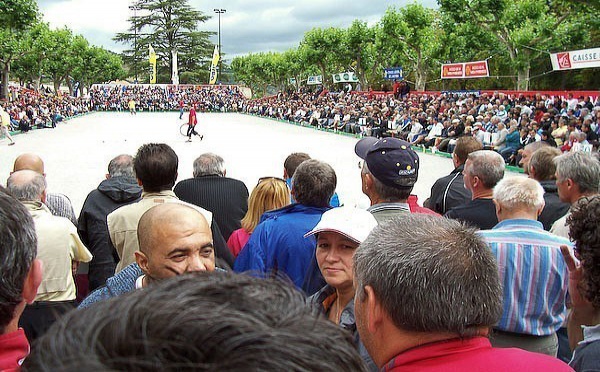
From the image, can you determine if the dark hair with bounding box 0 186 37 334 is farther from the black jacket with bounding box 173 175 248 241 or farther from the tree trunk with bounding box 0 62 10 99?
the tree trunk with bounding box 0 62 10 99

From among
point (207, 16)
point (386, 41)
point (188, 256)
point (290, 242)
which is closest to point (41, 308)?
point (188, 256)

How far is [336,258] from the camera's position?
2.38 metres

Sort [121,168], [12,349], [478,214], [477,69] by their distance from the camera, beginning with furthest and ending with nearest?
[477,69] → [121,168] → [478,214] → [12,349]

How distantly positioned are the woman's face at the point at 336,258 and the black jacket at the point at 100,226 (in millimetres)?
2025

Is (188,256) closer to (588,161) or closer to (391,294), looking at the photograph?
(391,294)

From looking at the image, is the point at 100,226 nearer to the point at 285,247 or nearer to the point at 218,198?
the point at 218,198

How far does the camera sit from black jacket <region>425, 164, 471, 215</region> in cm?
467

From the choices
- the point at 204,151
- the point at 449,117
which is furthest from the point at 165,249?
the point at 449,117

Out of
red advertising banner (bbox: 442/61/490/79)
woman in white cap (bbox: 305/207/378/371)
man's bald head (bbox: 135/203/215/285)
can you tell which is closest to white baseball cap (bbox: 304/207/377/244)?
woman in white cap (bbox: 305/207/378/371)

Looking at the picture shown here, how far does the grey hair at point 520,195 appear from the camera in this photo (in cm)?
280

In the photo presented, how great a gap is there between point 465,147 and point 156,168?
290 centimetres

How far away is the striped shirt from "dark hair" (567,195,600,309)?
0.43 m

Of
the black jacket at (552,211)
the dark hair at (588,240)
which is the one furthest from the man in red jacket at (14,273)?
the black jacket at (552,211)

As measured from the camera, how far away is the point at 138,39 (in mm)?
87000
